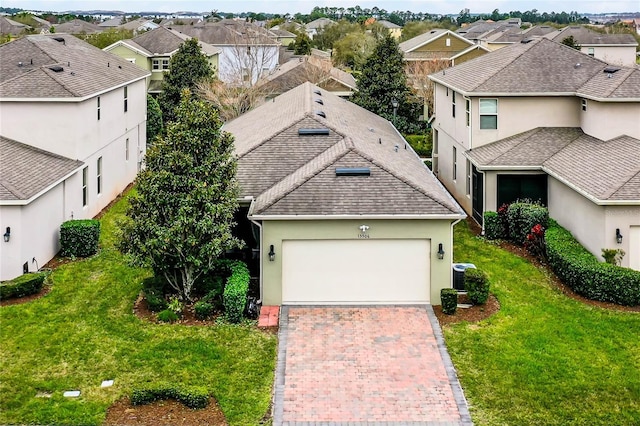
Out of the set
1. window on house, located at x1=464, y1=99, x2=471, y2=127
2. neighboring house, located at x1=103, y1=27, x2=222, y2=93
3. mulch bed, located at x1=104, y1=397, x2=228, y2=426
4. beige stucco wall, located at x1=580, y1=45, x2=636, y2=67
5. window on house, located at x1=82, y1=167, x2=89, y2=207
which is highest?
beige stucco wall, located at x1=580, y1=45, x2=636, y2=67

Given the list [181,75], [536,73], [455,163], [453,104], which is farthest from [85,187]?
[181,75]

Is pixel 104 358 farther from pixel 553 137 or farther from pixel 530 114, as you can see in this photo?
pixel 530 114

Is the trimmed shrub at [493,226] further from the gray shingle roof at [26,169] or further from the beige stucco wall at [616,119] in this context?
the gray shingle roof at [26,169]

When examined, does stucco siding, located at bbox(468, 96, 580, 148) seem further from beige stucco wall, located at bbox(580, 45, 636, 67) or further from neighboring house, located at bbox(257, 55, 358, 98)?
beige stucco wall, located at bbox(580, 45, 636, 67)

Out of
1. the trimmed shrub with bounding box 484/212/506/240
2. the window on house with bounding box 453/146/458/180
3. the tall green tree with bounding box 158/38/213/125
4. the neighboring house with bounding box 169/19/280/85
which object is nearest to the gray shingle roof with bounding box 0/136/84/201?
the trimmed shrub with bounding box 484/212/506/240

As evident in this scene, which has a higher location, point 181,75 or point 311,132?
point 181,75

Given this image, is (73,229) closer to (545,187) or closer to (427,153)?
(545,187)
